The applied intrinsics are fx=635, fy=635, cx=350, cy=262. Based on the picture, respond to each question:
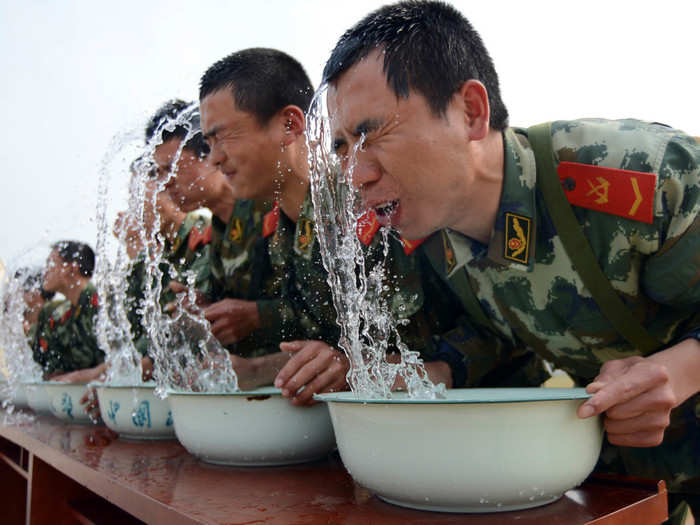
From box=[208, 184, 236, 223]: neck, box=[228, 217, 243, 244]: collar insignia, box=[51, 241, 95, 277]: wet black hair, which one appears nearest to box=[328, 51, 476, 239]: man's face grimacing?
box=[228, 217, 243, 244]: collar insignia

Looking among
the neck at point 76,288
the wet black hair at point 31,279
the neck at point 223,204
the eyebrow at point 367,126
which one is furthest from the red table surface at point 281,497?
the wet black hair at point 31,279

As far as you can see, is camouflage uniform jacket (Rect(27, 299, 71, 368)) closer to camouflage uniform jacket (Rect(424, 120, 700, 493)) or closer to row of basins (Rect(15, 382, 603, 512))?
camouflage uniform jacket (Rect(424, 120, 700, 493))

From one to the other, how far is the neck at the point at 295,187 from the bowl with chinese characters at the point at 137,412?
1.99 feet

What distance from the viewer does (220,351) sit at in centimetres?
138

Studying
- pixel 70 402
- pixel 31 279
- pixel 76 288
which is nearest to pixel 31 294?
pixel 31 279

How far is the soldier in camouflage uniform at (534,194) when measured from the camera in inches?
35.8

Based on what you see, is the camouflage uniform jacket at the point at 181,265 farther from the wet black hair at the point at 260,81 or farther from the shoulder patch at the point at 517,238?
the shoulder patch at the point at 517,238

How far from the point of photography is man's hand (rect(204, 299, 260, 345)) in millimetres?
1551

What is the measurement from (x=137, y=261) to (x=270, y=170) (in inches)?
53.1

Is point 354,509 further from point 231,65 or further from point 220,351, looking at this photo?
point 231,65

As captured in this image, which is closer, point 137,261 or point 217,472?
point 217,472

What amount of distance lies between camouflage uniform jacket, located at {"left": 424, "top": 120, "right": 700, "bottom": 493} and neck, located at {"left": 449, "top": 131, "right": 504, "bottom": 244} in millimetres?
17

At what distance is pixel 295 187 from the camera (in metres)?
1.63

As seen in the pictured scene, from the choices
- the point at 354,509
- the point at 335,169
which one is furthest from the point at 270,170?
the point at 354,509
